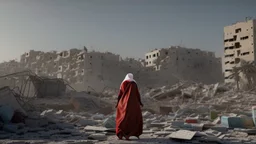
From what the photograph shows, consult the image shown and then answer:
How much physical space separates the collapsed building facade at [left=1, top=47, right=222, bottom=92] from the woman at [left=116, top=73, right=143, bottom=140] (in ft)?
135

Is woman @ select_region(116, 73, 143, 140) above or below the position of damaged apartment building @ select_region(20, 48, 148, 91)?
below

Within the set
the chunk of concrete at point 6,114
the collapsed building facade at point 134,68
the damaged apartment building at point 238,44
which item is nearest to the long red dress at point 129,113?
the chunk of concrete at point 6,114

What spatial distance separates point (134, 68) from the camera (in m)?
53.8

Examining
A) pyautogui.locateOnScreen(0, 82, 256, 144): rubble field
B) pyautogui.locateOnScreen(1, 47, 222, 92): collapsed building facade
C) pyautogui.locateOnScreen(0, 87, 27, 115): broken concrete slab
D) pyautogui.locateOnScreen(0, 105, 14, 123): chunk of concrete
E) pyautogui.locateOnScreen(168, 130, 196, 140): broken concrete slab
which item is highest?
pyautogui.locateOnScreen(1, 47, 222, 92): collapsed building facade

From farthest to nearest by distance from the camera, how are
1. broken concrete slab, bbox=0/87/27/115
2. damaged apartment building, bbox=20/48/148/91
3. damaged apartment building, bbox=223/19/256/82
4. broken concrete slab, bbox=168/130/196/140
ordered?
damaged apartment building, bbox=20/48/148/91
damaged apartment building, bbox=223/19/256/82
broken concrete slab, bbox=0/87/27/115
broken concrete slab, bbox=168/130/196/140

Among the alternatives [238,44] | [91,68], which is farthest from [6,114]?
[91,68]

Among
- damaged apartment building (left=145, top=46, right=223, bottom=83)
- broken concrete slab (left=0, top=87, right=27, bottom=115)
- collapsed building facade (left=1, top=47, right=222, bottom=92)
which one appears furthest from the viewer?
damaged apartment building (left=145, top=46, right=223, bottom=83)

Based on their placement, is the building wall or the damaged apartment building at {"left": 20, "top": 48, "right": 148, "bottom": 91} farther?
the building wall

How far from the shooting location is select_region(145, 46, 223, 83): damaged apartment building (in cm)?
5250

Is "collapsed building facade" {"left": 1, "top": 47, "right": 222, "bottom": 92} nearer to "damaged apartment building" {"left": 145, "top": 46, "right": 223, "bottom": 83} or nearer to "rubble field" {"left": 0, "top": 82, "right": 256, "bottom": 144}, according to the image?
"damaged apartment building" {"left": 145, "top": 46, "right": 223, "bottom": 83}

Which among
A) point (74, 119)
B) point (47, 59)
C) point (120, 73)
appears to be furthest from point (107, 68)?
point (74, 119)

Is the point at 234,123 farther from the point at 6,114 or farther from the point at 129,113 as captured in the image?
the point at 6,114

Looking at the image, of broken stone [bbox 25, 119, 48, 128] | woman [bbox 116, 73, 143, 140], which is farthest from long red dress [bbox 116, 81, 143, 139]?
broken stone [bbox 25, 119, 48, 128]

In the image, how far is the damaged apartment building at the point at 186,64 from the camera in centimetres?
5250
